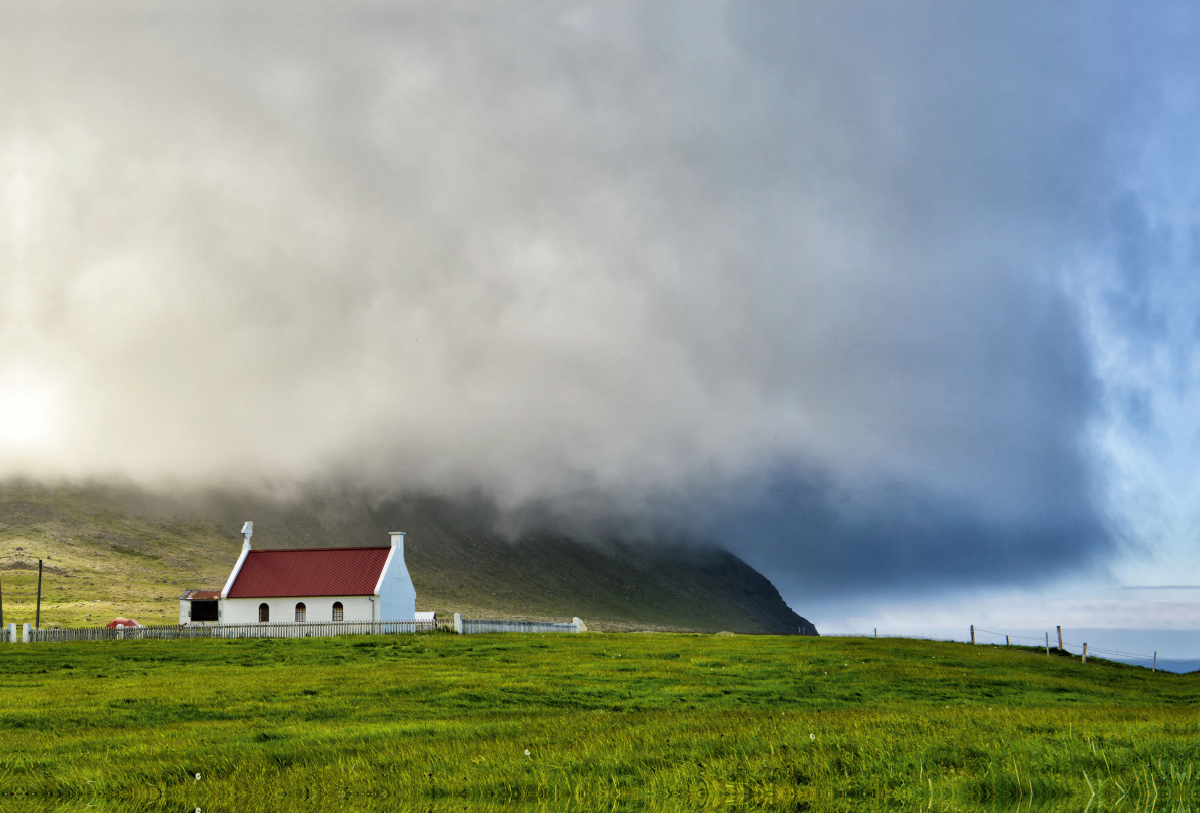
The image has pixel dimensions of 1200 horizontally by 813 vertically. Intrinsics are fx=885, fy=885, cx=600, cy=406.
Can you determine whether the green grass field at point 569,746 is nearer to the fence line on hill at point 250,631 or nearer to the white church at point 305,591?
the fence line on hill at point 250,631

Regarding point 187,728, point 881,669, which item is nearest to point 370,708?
point 187,728

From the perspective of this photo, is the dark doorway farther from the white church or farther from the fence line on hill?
the fence line on hill

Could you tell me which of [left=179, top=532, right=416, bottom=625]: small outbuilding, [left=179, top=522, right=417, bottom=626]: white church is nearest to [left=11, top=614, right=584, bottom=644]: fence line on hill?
[left=179, top=522, right=417, bottom=626]: white church

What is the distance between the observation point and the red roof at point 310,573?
8056cm

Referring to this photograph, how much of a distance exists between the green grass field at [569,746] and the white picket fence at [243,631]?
32826mm

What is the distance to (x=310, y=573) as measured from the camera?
8256 centimetres

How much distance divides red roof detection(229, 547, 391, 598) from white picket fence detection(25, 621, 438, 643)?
44.1 ft

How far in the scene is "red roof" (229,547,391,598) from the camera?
264ft

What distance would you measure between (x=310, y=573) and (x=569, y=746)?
76.6 metres

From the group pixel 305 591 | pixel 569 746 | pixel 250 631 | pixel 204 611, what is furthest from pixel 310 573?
pixel 569 746

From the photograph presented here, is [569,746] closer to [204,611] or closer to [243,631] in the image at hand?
[243,631]

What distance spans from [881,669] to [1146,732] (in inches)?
1139

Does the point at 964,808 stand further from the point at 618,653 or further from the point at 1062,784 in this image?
the point at 618,653

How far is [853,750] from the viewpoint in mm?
10070
